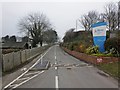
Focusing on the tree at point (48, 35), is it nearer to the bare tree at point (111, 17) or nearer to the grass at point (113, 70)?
the bare tree at point (111, 17)

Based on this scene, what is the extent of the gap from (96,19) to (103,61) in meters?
67.4

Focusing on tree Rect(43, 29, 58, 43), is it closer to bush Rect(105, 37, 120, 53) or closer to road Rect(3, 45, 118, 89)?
bush Rect(105, 37, 120, 53)

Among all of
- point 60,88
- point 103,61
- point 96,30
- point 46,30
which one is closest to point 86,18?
point 46,30

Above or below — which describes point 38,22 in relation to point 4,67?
above

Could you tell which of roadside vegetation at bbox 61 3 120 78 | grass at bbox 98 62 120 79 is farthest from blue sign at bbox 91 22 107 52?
grass at bbox 98 62 120 79

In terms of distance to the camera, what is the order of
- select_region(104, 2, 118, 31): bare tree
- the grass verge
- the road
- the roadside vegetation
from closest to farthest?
the road < the grass verge < the roadside vegetation < select_region(104, 2, 118, 31): bare tree

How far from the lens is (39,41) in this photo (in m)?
89.8

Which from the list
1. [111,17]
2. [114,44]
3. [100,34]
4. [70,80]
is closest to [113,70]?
[70,80]

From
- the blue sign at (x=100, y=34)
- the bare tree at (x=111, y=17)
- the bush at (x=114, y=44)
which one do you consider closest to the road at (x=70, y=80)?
the bush at (x=114, y=44)

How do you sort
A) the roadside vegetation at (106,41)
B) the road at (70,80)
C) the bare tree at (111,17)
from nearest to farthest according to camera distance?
the road at (70,80)
the roadside vegetation at (106,41)
the bare tree at (111,17)

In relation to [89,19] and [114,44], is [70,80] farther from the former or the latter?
[89,19]

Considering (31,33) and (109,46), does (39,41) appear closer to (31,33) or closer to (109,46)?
(31,33)

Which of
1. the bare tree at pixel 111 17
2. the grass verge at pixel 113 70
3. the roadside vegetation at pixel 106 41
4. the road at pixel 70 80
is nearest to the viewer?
the road at pixel 70 80

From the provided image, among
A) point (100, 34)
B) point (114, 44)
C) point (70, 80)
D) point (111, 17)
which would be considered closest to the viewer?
point (70, 80)
